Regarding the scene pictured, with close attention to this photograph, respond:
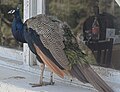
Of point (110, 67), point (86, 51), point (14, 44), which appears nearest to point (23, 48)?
point (14, 44)

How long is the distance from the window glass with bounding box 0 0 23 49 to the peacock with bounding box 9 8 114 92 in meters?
0.83

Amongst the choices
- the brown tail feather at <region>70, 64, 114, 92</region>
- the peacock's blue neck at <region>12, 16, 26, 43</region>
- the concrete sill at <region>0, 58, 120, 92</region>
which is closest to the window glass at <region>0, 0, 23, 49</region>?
the concrete sill at <region>0, 58, 120, 92</region>

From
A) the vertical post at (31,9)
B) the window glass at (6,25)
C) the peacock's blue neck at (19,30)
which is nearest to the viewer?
the peacock's blue neck at (19,30)

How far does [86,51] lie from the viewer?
2.54 metres

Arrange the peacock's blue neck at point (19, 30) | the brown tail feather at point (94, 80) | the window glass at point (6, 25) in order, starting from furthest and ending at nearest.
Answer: the window glass at point (6, 25), the peacock's blue neck at point (19, 30), the brown tail feather at point (94, 80)

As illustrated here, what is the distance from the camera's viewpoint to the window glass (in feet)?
10.0

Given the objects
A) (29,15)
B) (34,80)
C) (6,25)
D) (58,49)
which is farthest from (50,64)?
(6,25)

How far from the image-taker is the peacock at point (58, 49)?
6.73 feet

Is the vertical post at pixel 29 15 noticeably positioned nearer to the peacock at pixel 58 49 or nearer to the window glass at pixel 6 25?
the window glass at pixel 6 25

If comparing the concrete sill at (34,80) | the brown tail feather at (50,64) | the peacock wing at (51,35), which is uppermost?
the peacock wing at (51,35)

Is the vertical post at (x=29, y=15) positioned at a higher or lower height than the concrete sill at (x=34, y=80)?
higher

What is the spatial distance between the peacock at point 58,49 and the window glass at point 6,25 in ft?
2.72

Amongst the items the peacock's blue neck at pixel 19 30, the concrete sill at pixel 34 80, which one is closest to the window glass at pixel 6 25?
the concrete sill at pixel 34 80

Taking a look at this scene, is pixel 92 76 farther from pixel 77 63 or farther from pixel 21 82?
pixel 21 82
